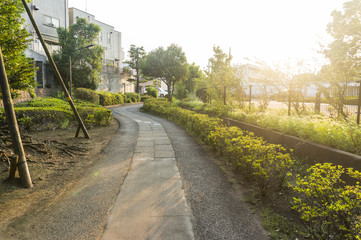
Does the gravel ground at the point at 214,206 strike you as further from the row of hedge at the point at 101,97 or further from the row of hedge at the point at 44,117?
the row of hedge at the point at 101,97

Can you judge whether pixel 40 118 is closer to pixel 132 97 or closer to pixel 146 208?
pixel 146 208

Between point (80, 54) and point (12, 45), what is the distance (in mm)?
20323

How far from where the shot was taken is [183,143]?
8.20m

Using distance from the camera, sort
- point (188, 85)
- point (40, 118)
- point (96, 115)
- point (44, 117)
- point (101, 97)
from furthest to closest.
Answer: point (188, 85) < point (101, 97) < point (96, 115) < point (44, 117) < point (40, 118)

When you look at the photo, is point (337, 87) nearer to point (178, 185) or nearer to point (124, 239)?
point (178, 185)

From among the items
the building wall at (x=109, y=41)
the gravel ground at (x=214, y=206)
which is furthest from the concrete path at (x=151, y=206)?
the building wall at (x=109, y=41)

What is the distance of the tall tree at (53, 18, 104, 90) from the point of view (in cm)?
2428

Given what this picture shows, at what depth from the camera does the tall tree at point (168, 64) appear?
98.0 feet

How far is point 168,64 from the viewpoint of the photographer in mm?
29891

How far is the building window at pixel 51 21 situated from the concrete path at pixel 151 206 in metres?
27.1

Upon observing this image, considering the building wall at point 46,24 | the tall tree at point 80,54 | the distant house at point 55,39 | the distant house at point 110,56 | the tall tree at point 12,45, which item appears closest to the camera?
the tall tree at point 12,45

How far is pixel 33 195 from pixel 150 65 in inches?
1086

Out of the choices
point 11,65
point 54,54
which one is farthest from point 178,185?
point 54,54

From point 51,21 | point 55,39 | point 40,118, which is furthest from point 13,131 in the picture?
point 51,21
